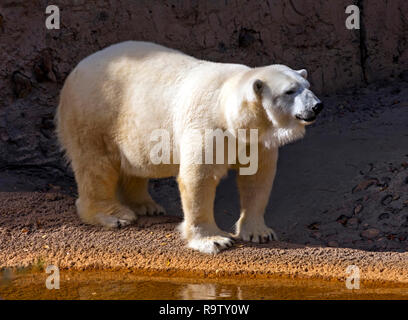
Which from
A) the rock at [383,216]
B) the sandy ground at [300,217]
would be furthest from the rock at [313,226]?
the rock at [383,216]

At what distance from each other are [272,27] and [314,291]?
4.87m

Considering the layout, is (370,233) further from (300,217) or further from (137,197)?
(137,197)

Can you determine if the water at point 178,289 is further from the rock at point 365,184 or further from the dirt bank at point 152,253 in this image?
the rock at point 365,184

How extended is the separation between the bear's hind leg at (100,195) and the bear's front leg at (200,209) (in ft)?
3.00

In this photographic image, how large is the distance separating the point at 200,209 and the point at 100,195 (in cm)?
129

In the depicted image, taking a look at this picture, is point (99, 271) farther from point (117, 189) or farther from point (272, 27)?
point (272, 27)

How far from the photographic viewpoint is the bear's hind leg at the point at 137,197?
6816 millimetres

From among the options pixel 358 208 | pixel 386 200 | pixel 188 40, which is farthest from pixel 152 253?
pixel 188 40

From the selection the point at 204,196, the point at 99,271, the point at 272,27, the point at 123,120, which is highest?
the point at 272,27

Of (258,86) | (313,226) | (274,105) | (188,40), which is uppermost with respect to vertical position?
(188,40)

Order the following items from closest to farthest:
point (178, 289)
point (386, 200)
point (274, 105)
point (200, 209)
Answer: point (178, 289), point (274, 105), point (200, 209), point (386, 200)

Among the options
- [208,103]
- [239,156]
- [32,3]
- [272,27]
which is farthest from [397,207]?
[32,3]

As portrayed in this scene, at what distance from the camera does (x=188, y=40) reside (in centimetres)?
855

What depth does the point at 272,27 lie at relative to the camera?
9016mm
